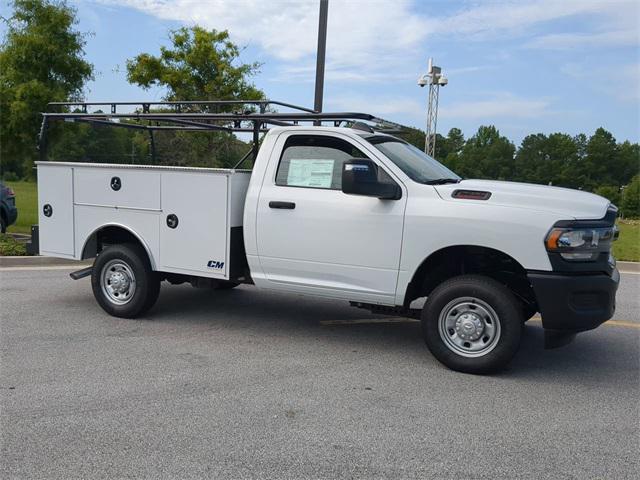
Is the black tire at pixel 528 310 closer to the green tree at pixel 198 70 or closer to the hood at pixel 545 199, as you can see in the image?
the hood at pixel 545 199

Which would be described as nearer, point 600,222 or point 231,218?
point 600,222

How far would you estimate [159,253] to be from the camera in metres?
6.00

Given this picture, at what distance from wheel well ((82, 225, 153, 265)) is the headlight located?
418 centimetres

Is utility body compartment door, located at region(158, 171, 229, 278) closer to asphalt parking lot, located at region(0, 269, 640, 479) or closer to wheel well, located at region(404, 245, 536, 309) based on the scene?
asphalt parking lot, located at region(0, 269, 640, 479)

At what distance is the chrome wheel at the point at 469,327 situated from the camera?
4746mm

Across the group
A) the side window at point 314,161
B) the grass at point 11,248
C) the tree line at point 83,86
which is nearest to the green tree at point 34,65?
the tree line at point 83,86

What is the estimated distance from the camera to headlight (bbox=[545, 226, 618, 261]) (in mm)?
4426

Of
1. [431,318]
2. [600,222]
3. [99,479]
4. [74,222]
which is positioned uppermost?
[600,222]

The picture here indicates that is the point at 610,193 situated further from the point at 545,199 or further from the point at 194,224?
the point at 194,224

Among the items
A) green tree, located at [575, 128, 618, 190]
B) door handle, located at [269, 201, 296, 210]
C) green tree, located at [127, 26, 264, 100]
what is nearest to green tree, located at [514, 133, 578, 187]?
green tree, located at [575, 128, 618, 190]

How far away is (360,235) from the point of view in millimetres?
5070

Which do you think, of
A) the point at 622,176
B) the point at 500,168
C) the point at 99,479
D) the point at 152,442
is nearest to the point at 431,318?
the point at 152,442

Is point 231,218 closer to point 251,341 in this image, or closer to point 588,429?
point 251,341

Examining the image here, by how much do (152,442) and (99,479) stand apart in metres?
0.44
